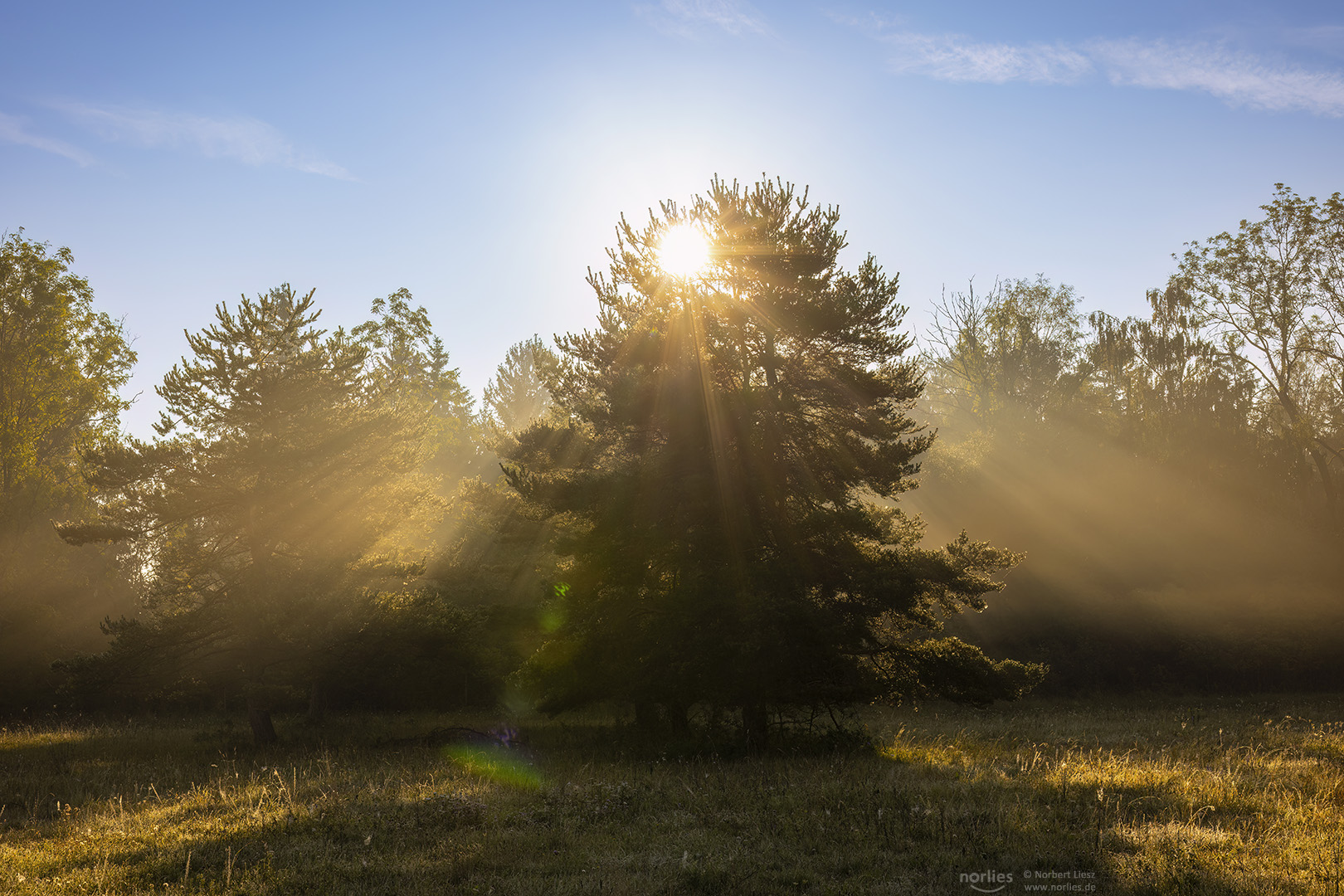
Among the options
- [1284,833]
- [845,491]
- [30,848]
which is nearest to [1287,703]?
[845,491]

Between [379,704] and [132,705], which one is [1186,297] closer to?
[379,704]

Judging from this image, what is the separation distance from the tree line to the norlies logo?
5866mm

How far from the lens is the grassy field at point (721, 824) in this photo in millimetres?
6199

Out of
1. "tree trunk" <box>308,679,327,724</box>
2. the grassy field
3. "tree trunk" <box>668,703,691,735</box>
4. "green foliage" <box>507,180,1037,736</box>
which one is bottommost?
"tree trunk" <box>308,679,327,724</box>

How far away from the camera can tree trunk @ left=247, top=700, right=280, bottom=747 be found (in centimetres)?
1964

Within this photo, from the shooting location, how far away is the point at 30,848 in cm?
791

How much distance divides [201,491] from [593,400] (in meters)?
11.8

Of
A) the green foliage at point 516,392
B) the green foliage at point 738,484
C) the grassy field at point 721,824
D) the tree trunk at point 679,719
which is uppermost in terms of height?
the green foliage at point 516,392

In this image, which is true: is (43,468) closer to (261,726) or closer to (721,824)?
(261,726)

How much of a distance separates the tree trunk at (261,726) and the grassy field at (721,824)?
18.2 ft

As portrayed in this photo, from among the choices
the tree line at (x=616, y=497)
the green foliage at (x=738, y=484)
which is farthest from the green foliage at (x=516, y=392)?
the green foliage at (x=738, y=484)

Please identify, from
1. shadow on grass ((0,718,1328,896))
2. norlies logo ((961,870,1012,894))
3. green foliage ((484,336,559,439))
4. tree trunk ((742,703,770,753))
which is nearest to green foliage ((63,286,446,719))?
shadow on grass ((0,718,1328,896))

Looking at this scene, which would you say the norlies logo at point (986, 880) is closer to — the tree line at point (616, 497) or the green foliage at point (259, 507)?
the tree line at point (616, 497)

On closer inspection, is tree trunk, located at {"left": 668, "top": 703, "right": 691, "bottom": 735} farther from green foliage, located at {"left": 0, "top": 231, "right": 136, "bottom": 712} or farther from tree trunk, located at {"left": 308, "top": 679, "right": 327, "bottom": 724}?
green foliage, located at {"left": 0, "top": 231, "right": 136, "bottom": 712}
